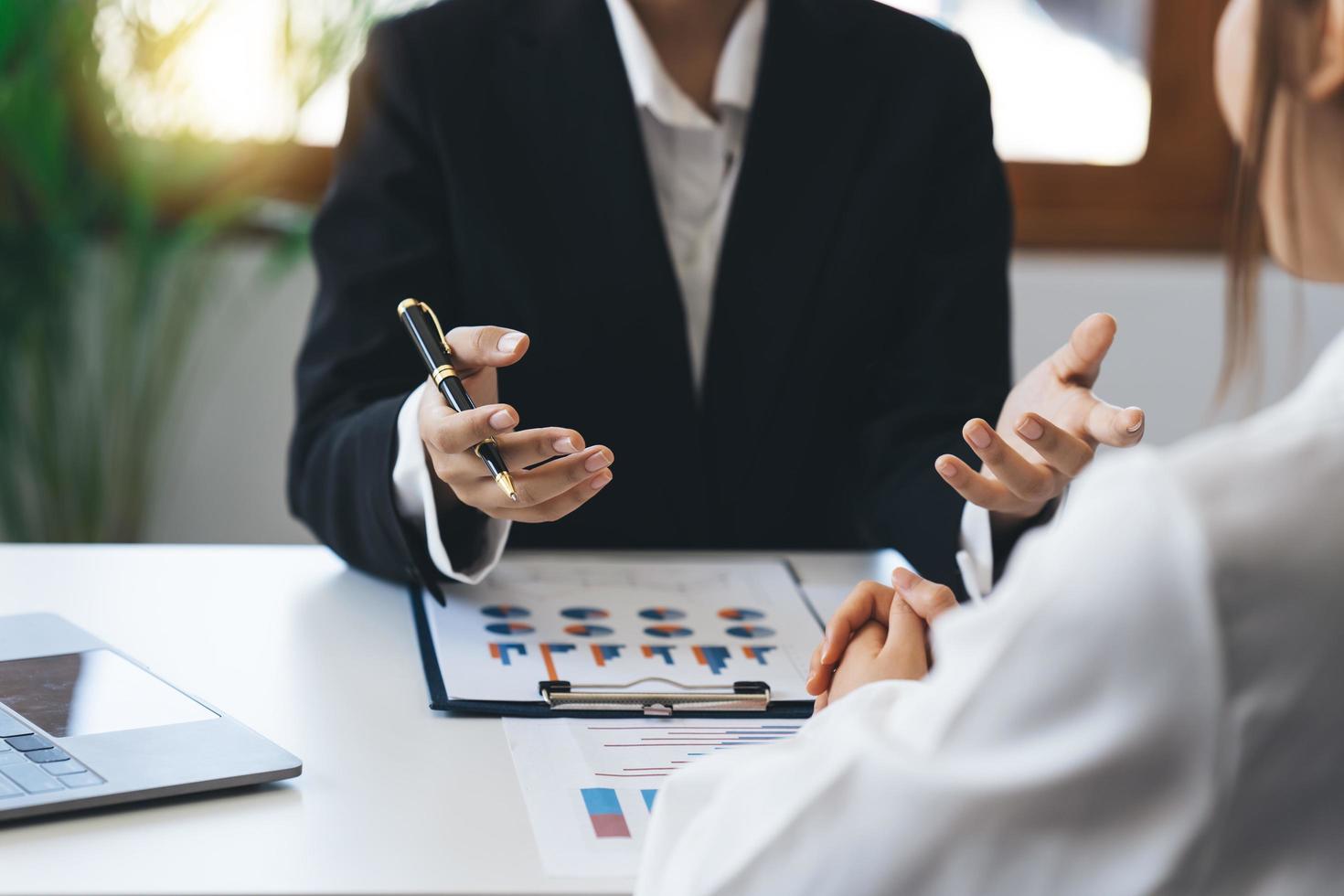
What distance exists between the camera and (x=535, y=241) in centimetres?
130

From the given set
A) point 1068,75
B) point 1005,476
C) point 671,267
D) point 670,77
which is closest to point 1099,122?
point 1068,75

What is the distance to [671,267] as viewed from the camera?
4.25 feet

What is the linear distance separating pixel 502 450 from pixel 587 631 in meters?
0.14

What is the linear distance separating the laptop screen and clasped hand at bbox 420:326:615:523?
223 millimetres

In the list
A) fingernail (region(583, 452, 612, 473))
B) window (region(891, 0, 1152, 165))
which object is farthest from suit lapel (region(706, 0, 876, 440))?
window (region(891, 0, 1152, 165))

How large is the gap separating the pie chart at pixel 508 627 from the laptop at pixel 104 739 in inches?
8.6

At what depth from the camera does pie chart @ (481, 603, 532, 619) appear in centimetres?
100

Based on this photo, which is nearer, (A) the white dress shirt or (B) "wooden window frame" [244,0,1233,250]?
(A) the white dress shirt

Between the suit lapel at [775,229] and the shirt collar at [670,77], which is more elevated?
the shirt collar at [670,77]

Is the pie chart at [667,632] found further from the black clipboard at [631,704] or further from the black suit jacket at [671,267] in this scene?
the black suit jacket at [671,267]

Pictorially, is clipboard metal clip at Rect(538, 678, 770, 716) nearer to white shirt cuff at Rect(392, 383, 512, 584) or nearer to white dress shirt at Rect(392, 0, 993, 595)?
white shirt cuff at Rect(392, 383, 512, 584)

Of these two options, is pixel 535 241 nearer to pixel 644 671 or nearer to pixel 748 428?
pixel 748 428

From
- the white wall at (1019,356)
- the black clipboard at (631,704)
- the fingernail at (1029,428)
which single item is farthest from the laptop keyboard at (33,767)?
the white wall at (1019,356)

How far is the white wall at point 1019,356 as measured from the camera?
232cm
